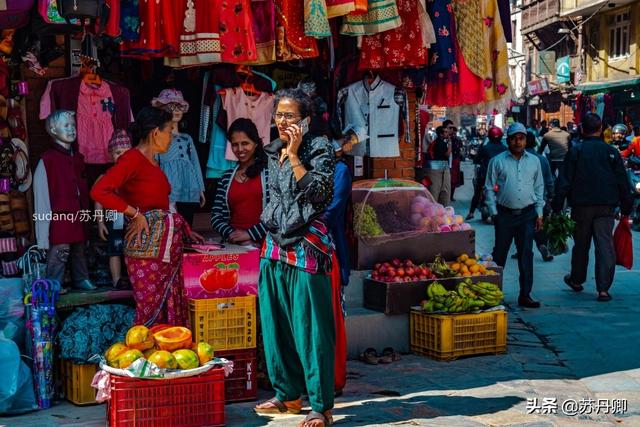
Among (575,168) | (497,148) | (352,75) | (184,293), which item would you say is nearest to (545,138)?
(497,148)

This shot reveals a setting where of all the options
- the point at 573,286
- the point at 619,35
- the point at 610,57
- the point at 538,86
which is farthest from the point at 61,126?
the point at 538,86

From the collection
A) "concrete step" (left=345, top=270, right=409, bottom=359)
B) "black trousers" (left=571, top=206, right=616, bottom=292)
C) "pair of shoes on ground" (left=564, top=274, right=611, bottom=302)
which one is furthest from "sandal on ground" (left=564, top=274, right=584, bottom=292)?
"concrete step" (left=345, top=270, right=409, bottom=359)

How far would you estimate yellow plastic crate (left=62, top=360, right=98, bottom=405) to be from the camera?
634 cm

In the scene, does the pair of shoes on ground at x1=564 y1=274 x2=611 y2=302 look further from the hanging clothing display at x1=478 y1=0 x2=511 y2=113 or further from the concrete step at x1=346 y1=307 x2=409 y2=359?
the concrete step at x1=346 y1=307 x2=409 y2=359

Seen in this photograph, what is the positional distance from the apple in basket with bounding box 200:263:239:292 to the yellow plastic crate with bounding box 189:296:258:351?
0.34 ft

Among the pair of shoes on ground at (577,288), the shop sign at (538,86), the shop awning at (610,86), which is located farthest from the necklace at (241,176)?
the shop sign at (538,86)

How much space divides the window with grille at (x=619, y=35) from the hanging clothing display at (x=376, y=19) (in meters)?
27.8

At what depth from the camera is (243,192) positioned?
22.7 feet

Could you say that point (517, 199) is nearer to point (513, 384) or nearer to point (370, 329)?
point (370, 329)

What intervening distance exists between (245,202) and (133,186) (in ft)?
3.06

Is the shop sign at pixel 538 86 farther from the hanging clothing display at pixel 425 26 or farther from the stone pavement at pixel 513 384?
the hanging clothing display at pixel 425 26

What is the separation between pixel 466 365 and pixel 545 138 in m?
12.4

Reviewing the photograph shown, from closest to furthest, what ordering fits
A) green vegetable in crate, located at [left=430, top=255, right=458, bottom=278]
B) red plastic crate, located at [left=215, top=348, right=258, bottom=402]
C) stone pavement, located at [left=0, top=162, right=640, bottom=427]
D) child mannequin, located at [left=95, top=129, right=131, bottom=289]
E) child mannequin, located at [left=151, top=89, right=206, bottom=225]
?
1. stone pavement, located at [left=0, top=162, right=640, bottom=427]
2. red plastic crate, located at [left=215, top=348, right=258, bottom=402]
3. child mannequin, located at [left=95, top=129, right=131, bottom=289]
4. child mannequin, located at [left=151, top=89, right=206, bottom=225]
5. green vegetable in crate, located at [left=430, top=255, right=458, bottom=278]

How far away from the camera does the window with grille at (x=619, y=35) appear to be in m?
34.2
